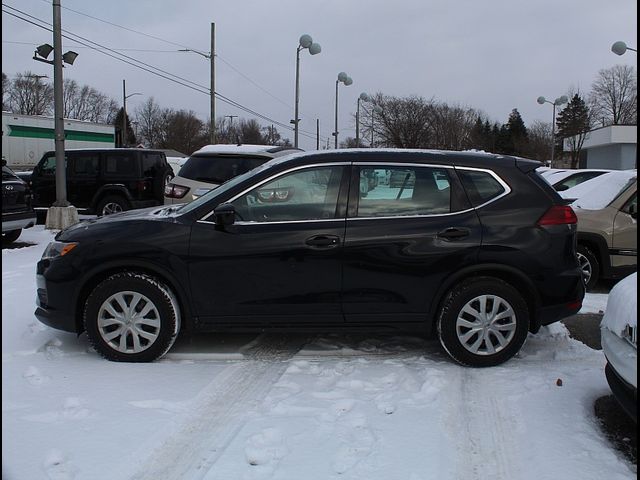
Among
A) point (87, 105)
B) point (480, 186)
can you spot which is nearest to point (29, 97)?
point (87, 105)

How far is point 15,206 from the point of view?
10.1 meters

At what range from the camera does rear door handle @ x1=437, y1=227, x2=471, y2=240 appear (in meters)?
4.51

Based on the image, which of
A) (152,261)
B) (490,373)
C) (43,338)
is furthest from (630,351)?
(43,338)

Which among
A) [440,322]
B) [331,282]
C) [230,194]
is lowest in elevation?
[440,322]

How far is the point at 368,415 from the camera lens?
12.1 ft

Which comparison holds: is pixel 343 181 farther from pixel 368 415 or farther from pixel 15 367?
pixel 15 367

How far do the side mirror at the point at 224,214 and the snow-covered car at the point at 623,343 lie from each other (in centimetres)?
271

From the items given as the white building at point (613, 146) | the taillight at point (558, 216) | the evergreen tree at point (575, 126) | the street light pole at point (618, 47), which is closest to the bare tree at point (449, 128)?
the white building at point (613, 146)

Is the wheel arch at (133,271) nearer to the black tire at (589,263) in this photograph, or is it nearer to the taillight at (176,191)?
the taillight at (176,191)

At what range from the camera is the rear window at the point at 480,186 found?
463cm

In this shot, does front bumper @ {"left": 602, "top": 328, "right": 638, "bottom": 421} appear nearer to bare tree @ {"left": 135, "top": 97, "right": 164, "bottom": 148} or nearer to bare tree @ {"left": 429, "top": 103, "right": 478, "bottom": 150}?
bare tree @ {"left": 429, "top": 103, "right": 478, "bottom": 150}

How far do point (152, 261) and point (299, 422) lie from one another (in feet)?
5.70

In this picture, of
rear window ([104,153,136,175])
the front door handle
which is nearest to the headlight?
the front door handle

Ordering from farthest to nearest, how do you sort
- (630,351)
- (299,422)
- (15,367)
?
(15,367) < (299,422) < (630,351)
